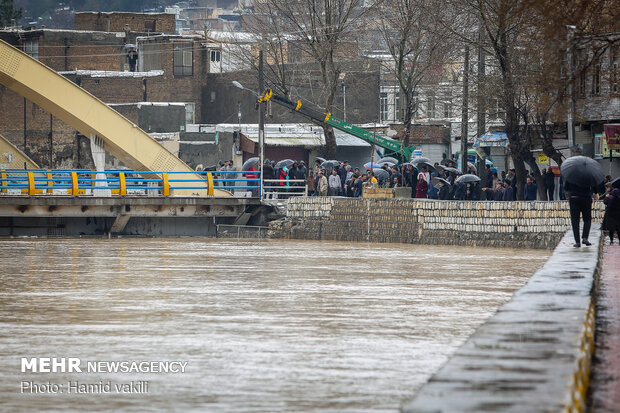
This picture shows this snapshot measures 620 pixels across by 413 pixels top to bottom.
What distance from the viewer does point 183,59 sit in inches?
2731

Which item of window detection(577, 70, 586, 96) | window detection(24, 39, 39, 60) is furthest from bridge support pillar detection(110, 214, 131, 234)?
window detection(24, 39, 39, 60)

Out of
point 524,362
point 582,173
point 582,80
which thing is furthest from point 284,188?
point 524,362

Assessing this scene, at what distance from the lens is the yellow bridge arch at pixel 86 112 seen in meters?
37.8

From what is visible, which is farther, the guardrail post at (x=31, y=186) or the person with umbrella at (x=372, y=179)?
the guardrail post at (x=31, y=186)

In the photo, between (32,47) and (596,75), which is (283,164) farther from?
(32,47)

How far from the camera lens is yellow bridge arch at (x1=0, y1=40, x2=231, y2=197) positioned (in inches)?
Result: 1489

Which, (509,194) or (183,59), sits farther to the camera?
(183,59)

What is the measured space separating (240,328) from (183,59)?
59.5 metres

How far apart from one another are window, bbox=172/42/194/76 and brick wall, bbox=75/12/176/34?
652 cm

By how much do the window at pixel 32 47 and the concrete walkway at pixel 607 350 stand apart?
2357 inches

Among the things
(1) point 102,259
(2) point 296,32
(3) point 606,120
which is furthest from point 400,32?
(1) point 102,259

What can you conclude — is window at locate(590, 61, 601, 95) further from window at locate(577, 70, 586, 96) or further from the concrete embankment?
the concrete embankment

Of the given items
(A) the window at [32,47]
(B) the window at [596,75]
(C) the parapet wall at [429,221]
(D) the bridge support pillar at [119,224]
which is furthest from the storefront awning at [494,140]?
(A) the window at [32,47]

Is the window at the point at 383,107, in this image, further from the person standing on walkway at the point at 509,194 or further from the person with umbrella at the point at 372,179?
the person standing on walkway at the point at 509,194
